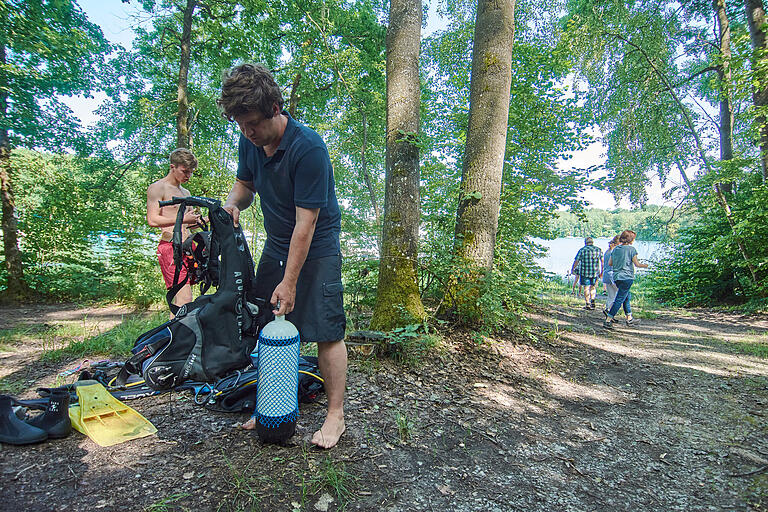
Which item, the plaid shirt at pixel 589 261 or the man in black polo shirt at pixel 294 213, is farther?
the plaid shirt at pixel 589 261

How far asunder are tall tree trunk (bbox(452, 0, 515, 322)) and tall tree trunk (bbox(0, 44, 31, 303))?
332 inches

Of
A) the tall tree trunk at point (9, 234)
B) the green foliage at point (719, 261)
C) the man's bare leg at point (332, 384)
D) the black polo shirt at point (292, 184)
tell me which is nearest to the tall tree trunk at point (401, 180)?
the man's bare leg at point (332, 384)

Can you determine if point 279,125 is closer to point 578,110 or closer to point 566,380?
point 566,380

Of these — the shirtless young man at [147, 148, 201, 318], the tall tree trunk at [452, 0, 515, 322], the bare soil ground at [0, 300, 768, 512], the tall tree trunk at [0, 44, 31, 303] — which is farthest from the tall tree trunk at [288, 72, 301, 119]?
the bare soil ground at [0, 300, 768, 512]

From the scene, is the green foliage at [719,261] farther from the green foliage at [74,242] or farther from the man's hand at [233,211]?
the green foliage at [74,242]

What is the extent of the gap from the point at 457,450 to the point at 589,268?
8042 millimetres

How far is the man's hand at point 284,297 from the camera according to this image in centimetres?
194

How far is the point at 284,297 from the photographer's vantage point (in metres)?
1.94

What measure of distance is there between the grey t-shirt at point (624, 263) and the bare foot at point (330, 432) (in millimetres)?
6200

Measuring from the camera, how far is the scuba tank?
1.99 metres

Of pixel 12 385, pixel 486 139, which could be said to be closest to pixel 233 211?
pixel 12 385

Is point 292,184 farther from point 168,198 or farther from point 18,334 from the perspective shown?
point 18,334

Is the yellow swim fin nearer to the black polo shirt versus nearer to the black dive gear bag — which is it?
the black dive gear bag

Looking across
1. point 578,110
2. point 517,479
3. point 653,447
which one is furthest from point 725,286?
point 517,479
